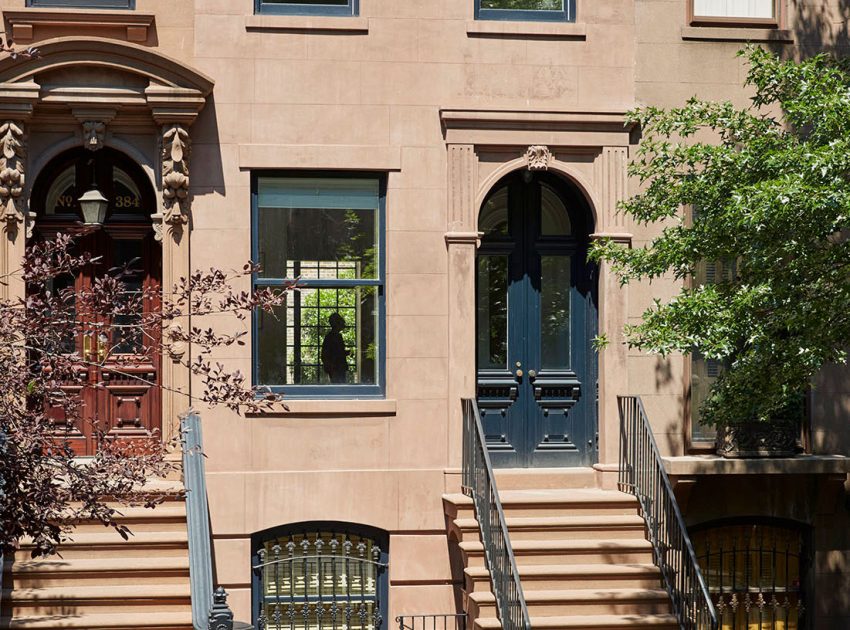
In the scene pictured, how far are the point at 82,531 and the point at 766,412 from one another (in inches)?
→ 246

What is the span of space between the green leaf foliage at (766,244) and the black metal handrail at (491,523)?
1942mm

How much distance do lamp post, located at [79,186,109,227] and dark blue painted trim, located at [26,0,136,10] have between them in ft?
6.03

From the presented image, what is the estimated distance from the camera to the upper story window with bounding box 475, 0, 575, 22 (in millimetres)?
13758

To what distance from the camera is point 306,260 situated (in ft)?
44.5

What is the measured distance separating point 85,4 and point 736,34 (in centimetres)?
664

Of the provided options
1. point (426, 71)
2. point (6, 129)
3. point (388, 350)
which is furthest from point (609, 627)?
point (6, 129)

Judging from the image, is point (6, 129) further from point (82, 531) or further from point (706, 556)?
point (706, 556)

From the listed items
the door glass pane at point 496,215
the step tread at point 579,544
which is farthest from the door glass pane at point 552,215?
the step tread at point 579,544

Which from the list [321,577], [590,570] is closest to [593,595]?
[590,570]

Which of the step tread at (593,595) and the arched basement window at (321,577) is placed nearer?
the step tread at (593,595)

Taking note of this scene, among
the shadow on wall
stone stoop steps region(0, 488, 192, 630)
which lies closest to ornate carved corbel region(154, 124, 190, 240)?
stone stoop steps region(0, 488, 192, 630)

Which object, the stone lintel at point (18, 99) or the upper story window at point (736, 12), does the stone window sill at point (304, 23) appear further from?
the upper story window at point (736, 12)

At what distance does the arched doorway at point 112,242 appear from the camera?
13312mm

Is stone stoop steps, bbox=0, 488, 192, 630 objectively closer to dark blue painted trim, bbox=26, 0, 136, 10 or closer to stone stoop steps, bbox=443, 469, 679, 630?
stone stoop steps, bbox=443, 469, 679, 630
